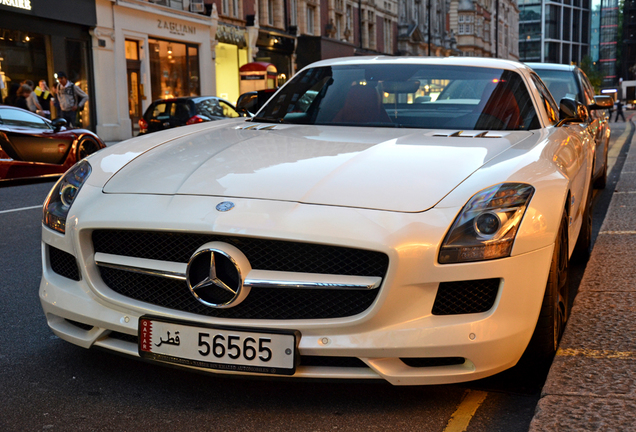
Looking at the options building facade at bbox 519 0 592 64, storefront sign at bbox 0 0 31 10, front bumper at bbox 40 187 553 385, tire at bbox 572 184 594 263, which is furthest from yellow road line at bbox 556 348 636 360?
building facade at bbox 519 0 592 64

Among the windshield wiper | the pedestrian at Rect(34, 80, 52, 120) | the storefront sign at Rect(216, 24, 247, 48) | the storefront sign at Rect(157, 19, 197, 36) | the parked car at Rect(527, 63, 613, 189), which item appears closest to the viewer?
the windshield wiper

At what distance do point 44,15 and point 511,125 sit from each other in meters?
19.5

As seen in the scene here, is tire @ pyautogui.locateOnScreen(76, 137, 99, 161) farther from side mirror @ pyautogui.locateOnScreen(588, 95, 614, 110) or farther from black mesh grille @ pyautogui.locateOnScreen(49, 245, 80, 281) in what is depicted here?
black mesh grille @ pyautogui.locateOnScreen(49, 245, 80, 281)

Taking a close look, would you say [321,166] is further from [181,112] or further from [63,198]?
[181,112]

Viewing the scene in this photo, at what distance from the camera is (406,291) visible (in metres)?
2.43

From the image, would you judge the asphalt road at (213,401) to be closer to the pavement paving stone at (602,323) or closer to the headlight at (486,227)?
the pavement paving stone at (602,323)

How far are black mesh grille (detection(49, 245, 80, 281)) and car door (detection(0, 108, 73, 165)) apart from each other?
825cm

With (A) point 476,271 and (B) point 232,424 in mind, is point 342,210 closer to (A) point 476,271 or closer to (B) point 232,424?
(A) point 476,271

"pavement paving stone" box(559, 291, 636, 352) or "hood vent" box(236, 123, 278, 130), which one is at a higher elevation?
"hood vent" box(236, 123, 278, 130)

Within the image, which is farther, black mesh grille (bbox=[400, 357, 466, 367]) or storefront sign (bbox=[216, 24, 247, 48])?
storefront sign (bbox=[216, 24, 247, 48])

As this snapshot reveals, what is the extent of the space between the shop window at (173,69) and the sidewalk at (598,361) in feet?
78.9

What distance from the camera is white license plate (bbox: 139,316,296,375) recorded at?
2.45 metres

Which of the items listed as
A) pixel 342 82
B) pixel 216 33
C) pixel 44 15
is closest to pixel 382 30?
pixel 216 33

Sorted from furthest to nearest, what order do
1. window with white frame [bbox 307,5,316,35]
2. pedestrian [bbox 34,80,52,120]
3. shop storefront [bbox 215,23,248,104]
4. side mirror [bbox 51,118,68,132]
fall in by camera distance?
window with white frame [bbox 307,5,316,35]
shop storefront [bbox 215,23,248,104]
pedestrian [bbox 34,80,52,120]
side mirror [bbox 51,118,68,132]
